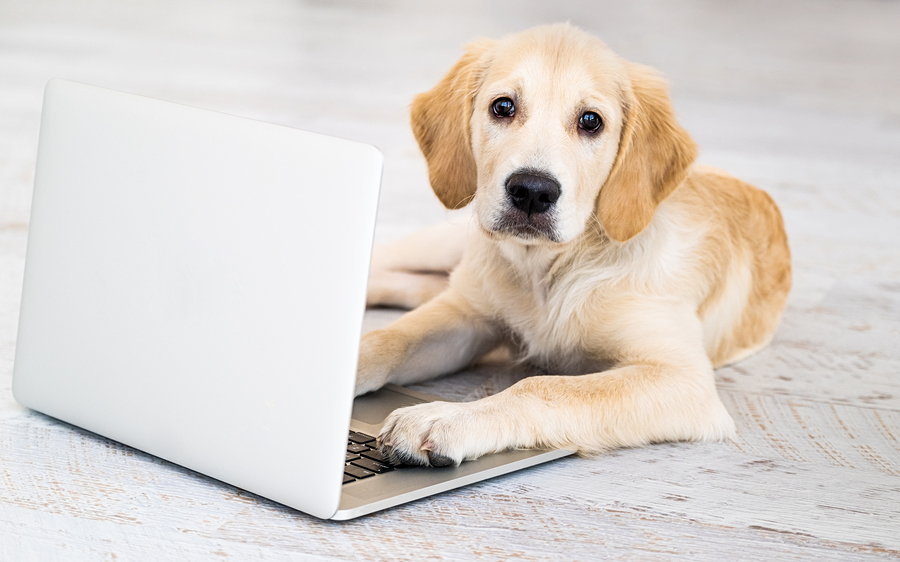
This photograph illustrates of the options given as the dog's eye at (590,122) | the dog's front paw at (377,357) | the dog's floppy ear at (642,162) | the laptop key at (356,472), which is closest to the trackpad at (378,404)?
the dog's front paw at (377,357)

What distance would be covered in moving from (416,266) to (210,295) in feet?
5.34

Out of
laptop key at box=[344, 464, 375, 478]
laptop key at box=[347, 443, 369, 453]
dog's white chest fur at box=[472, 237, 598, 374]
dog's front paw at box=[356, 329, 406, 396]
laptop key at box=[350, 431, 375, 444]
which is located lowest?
laptop key at box=[350, 431, 375, 444]

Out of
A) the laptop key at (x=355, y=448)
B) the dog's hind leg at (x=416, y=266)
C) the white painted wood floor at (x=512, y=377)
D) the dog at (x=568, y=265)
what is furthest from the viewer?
the dog's hind leg at (x=416, y=266)

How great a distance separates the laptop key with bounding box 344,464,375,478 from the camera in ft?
5.85

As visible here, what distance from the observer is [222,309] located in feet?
5.38

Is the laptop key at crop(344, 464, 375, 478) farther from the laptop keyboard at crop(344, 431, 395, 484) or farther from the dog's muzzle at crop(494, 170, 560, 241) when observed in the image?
the dog's muzzle at crop(494, 170, 560, 241)

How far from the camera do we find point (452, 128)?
97.0 inches

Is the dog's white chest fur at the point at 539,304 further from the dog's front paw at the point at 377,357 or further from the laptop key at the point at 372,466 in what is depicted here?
the laptop key at the point at 372,466

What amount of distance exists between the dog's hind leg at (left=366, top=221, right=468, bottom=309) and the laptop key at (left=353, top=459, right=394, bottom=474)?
132cm

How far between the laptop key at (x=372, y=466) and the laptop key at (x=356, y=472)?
1 cm

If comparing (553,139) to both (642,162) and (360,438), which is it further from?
(360,438)

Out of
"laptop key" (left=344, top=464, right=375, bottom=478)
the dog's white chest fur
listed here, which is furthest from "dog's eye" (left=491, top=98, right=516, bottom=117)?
"laptop key" (left=344, top=464, right=375, bottom=478)

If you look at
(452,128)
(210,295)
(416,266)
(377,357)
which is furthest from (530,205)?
(416,266)

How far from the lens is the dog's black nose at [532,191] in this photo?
210 cm
